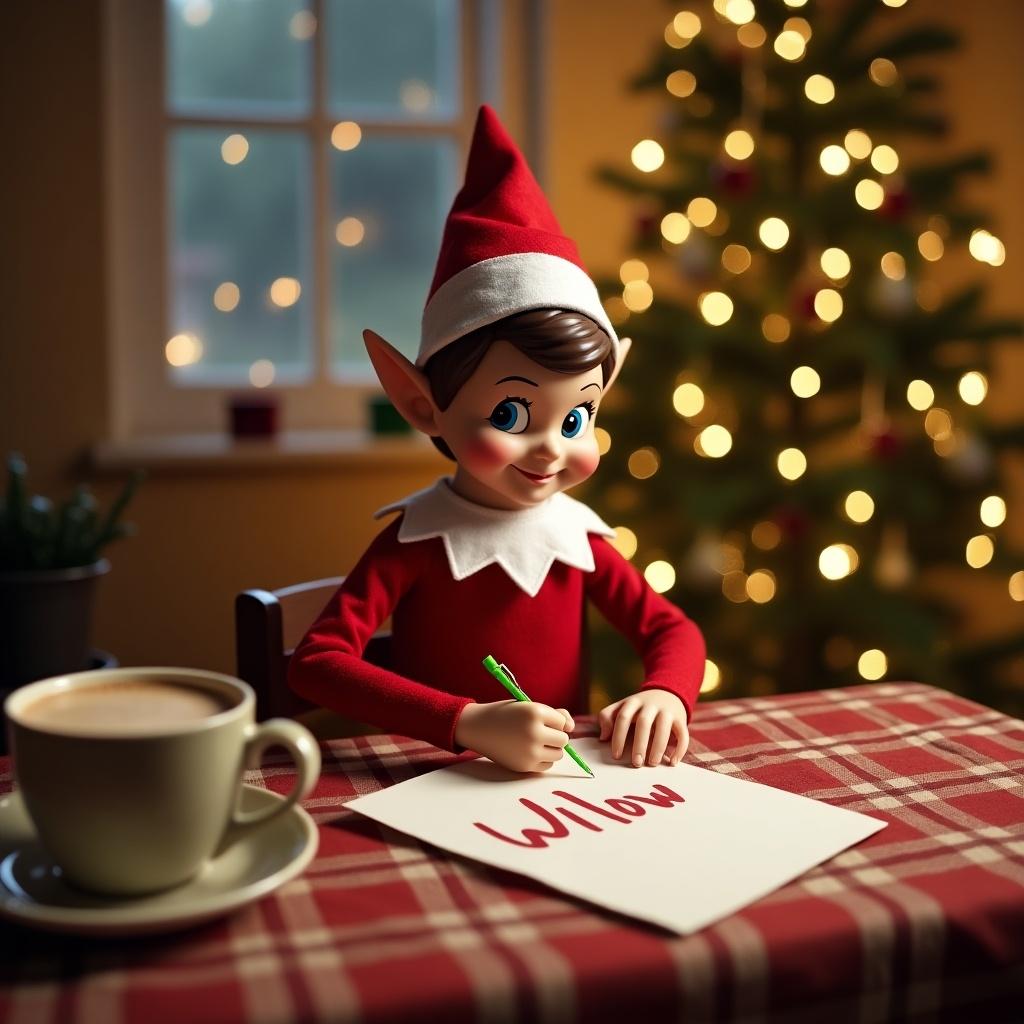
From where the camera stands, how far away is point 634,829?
682 millimetres

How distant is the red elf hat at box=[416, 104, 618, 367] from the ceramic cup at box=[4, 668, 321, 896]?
1.38 ft

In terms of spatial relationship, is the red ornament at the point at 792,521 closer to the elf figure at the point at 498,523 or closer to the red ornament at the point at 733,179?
the red ornament at the point at 733,179

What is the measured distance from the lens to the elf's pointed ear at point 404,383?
38.2 inches

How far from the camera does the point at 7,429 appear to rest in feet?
6.59

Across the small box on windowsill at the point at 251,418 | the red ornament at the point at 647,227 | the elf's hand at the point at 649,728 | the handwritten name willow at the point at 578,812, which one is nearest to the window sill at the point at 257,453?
the small box on windowsill at the point at 251,418

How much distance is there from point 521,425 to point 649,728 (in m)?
0.27

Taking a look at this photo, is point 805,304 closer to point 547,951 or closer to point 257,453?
point 257,453

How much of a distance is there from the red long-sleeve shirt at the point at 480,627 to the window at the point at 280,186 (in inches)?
50.0

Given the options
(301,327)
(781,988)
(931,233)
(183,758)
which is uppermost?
(931,233)

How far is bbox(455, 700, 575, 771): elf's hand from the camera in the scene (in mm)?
764

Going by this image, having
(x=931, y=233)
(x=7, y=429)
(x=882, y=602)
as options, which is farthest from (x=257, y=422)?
(x=931, y=233)

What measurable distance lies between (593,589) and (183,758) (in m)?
0.58

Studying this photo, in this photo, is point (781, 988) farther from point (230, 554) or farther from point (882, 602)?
point (230, 554)

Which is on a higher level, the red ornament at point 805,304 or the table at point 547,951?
the red ornament at point 805,304
